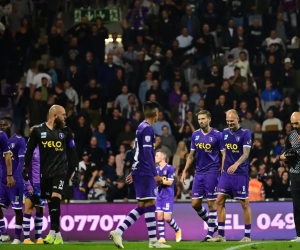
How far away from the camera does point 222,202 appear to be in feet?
63.0

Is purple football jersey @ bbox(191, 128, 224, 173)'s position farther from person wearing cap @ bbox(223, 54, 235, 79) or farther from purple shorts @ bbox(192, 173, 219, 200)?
person wearing cap @ bbox(223, 54, 235, 79)

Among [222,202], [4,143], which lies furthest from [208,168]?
[4,143]

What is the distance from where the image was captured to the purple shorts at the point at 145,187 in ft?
52.5

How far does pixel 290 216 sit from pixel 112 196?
201 inches

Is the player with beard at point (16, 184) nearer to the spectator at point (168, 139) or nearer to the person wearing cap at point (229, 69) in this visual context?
the spectator at point (168, 139)

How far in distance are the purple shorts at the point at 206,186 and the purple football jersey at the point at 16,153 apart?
3834mm

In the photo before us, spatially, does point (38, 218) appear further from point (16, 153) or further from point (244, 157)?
point (244, 157)

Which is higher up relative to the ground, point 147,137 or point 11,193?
point 147,137

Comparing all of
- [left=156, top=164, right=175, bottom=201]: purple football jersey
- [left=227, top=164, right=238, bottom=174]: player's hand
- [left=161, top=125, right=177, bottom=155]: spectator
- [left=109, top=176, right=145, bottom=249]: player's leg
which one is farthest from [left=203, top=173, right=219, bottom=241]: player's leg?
[left=161, top=125, right=177, bottom=155]: spectator

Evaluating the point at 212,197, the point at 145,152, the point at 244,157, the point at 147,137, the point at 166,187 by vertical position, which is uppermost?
the point at 147,137

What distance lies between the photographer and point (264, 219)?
24.4m

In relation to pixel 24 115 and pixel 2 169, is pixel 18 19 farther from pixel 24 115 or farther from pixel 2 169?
pixel 2 169

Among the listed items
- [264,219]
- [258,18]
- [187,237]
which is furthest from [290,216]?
[258,18]

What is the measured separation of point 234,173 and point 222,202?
2.21 feet
